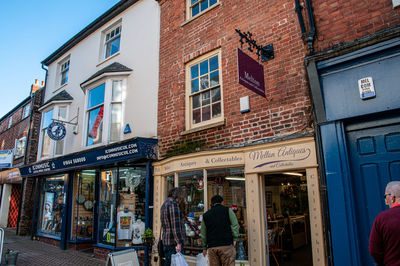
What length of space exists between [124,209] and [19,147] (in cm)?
1201

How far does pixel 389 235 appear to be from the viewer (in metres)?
2.61

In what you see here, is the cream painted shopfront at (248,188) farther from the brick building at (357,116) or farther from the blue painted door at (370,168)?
the blue painted door at (370,168)

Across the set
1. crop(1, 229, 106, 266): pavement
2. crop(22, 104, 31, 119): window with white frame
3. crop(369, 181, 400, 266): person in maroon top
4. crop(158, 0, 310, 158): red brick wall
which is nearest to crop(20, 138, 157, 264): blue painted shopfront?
crop(1, 229, 106, 266): pavement

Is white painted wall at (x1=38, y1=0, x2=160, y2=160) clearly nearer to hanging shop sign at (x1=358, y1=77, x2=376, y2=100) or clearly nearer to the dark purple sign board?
the dark purple sign board

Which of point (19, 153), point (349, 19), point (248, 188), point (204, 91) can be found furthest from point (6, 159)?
point (349, 19)

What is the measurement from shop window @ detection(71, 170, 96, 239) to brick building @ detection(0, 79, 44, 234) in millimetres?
4771

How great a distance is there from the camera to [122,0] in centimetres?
1030

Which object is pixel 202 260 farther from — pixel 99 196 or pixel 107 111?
pixel 107 111

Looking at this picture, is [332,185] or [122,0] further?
[122,0]

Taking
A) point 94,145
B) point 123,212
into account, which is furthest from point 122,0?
point 123,212

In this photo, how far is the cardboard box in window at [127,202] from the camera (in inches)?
332

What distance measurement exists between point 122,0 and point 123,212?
7.44 meters

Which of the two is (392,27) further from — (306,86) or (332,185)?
(332,185)

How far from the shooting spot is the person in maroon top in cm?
257
